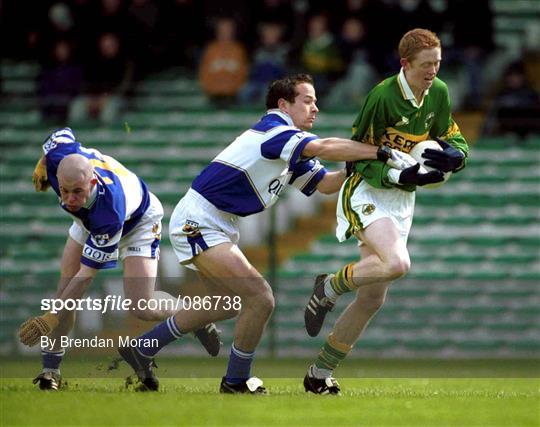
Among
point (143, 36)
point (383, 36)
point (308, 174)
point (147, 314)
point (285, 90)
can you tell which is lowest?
point (143, 36)

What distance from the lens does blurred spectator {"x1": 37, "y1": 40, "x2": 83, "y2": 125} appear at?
691 inches

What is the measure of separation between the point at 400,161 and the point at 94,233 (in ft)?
6.37

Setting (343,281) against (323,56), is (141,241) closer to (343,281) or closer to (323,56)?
(343,281)

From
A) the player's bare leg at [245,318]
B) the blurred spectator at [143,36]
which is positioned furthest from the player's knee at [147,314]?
the blurred spectator at [143,36]

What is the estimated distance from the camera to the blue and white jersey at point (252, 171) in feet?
30.6

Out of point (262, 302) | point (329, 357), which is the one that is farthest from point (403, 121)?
point (329, 357)

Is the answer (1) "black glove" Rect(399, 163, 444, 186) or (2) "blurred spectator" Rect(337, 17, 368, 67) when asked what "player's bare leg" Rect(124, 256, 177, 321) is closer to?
(1) "black glove" Rect(399, 163, 444, 186)

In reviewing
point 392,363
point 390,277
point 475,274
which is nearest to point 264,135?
point 390,277

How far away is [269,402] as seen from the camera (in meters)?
8.79

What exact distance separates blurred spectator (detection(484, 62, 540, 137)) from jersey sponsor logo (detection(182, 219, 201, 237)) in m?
7.28

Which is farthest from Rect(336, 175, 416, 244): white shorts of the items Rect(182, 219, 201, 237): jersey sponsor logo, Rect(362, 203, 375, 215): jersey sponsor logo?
Rect(182, 219, 201, 237): jersey sponsor logo

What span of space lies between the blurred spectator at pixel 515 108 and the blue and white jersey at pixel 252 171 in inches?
276

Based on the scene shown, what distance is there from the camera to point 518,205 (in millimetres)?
15766

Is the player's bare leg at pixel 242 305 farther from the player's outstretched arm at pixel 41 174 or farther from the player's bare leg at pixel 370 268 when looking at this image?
the player's outstretched arm at pixel 41 174
